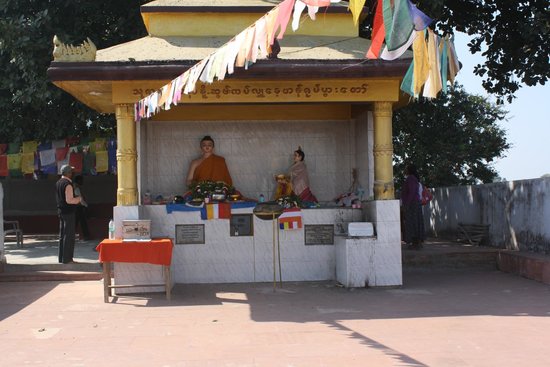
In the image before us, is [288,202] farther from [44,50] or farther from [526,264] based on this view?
[44,50]

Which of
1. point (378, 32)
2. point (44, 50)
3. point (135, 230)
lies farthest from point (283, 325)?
point (44, 50)

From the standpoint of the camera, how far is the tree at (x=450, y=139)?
2053cm

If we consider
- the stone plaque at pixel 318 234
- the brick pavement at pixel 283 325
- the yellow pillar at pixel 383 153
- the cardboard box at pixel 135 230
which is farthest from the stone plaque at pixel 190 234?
the yellow pillar at pixel 383 153

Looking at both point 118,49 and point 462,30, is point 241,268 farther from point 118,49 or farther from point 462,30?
point 462,30

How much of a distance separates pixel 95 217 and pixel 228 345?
13.4 m

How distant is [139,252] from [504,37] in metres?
11.0

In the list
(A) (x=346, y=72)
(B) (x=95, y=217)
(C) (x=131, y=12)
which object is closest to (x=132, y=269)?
(A) (x=346, y=72)

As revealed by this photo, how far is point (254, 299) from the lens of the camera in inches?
366

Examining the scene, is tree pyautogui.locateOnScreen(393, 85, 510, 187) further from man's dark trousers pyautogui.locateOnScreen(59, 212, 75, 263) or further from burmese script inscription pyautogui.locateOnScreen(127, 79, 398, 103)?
man's dark trousers pyautogui.locateOnScreen(59, 212, 75, 263)

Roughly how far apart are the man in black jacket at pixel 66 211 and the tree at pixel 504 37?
7691mm

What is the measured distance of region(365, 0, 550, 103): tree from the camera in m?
14.5

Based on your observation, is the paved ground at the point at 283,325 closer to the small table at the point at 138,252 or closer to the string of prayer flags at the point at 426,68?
the small table at the point at 138,252

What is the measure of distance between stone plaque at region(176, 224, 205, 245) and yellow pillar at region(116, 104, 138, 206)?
0.99m

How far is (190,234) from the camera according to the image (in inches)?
421
